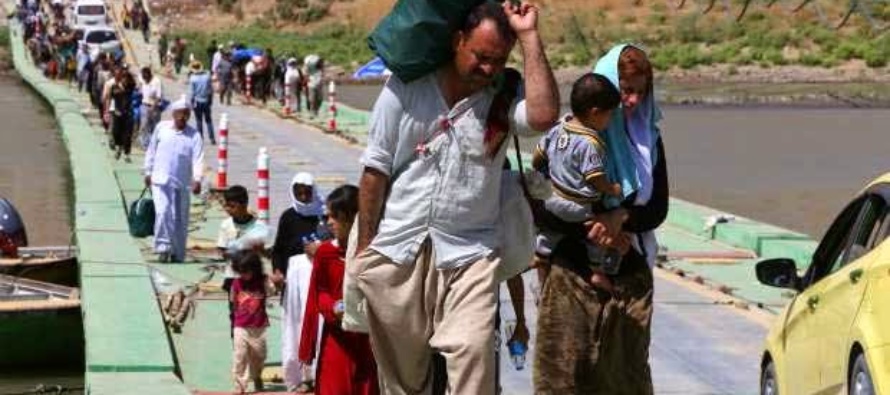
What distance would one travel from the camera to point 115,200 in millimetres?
22609

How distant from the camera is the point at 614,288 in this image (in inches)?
313

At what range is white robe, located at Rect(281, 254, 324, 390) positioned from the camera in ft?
34.7

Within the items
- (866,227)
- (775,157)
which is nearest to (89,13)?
(775,157)

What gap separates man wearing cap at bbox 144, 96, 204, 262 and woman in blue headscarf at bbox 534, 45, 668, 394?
36.1ft

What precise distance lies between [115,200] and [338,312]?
14.5 m

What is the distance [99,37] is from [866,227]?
59989mm

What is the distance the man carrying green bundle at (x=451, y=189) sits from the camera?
6879 mm

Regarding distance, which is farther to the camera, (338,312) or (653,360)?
(653,360)

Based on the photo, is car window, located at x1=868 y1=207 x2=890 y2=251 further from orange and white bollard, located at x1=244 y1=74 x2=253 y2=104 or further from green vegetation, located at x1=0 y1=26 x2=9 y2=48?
green vegetation, located at x1=0 y1=26 x2=9 y2=48

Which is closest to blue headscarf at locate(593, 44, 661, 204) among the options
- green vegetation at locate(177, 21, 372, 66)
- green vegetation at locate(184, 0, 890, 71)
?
green vegetation at locate(177, 21, 372, 66)

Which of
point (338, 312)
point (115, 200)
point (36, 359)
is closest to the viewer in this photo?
point (338, 312)

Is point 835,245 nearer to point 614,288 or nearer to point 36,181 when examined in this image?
point 614,288

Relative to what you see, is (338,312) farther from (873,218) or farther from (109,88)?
(109,88)

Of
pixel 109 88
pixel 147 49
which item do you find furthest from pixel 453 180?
pixel 147 49
